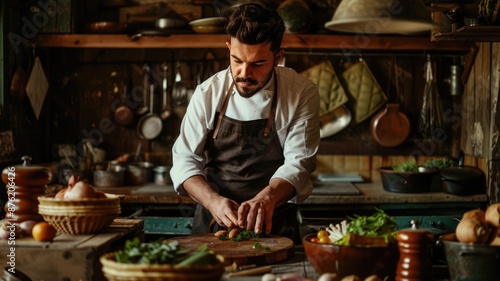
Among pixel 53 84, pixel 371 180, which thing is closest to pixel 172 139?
pixel 53 84

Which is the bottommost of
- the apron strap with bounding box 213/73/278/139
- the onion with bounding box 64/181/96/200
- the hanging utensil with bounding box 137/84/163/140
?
the onion with bounding box 64/181/96/200

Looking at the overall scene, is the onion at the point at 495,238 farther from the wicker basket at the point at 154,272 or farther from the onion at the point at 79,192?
the onion at the point at 79,192

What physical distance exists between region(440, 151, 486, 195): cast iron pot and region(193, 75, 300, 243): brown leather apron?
67.1 inches

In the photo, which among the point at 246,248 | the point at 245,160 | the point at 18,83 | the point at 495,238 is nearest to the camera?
the point at 495,238

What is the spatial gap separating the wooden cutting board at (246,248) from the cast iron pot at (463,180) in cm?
232

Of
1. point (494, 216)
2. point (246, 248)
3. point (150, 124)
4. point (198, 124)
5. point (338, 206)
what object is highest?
point (198, 124)

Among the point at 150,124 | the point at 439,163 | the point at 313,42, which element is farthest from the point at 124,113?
the point at 439,163

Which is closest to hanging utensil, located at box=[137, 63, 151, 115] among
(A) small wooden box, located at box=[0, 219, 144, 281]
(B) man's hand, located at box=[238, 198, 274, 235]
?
(B) man's hand, located at box=[238, 198, 274, 235]

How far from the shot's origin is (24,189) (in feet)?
8.09

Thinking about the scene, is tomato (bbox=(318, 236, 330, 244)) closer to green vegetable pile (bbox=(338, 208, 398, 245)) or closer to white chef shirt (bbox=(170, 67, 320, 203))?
green vegetable pile (bbox=(338, 208, 398, 245))

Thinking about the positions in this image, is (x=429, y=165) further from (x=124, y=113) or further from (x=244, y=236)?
(x=244, y=236)

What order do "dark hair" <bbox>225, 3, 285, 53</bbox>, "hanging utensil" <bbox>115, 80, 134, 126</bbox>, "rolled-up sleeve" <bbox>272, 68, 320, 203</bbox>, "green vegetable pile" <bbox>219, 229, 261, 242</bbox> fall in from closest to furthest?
1. "green vegetable pile" <bbox>219, 229, 261, 242</bbox>
2. "dark hair" <bbox>225, 3, 285, 53</bbox>
3. "rolled-up sleeve" <bbox>272, 68, 320, 203</bbox>
4. "hanging utensil" <bbox>115, 80, 134, 126</bbox>

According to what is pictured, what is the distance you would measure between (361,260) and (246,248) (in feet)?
1.82

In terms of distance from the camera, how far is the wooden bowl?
7.23ft
